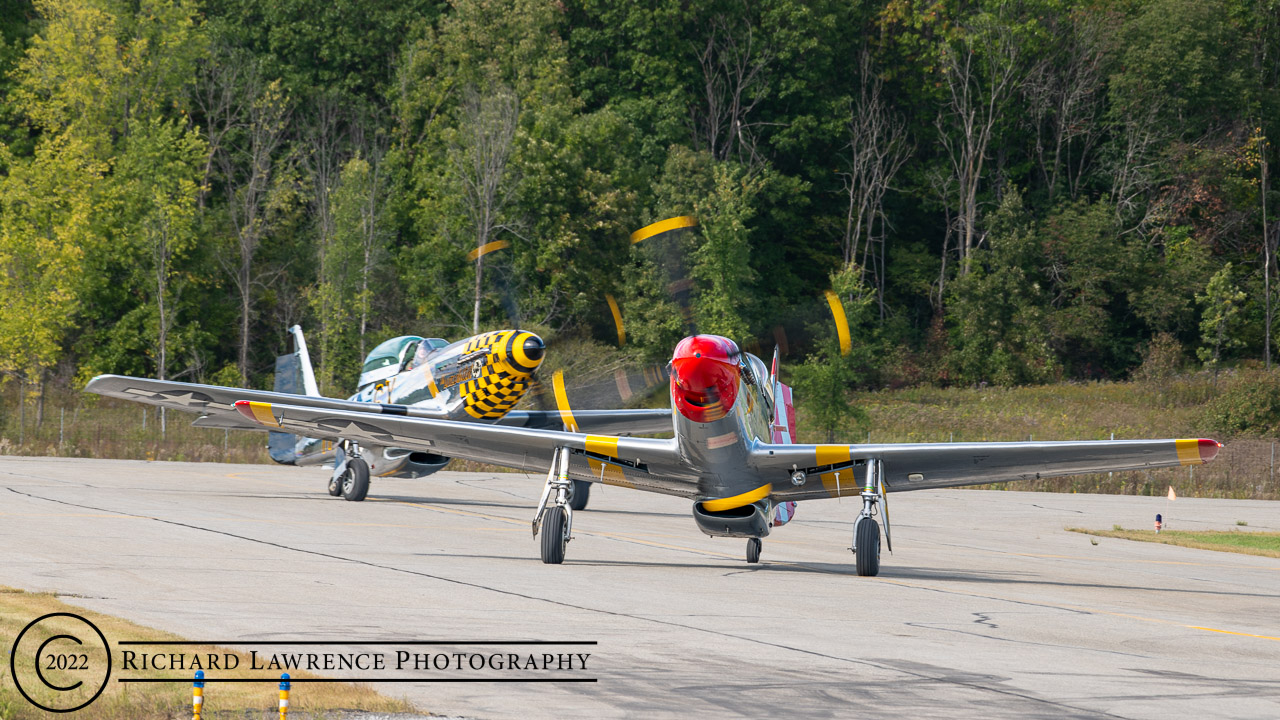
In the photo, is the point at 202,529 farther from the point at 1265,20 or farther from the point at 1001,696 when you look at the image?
the point at 1265,20

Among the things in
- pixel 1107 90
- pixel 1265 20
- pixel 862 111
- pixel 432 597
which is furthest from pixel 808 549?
pixel 1265 20

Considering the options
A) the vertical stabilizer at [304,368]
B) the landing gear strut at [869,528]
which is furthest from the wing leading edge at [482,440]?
the vertical stabilizer at [304,368]

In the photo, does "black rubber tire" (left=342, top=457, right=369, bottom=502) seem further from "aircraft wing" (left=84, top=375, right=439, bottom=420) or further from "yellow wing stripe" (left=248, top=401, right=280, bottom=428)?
"yellow wing stripe" (left=248, top=401, right=280, bottom=428)

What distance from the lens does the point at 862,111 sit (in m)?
67.0

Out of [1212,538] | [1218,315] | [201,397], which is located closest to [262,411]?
[201,397]

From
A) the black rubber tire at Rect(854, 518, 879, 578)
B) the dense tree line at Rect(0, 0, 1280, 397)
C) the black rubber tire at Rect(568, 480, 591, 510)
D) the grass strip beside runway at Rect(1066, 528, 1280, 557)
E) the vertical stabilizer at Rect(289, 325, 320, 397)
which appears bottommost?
the grass strip beside runway at Rect(1066, 528, 1280, 557)

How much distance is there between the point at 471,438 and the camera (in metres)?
15.6

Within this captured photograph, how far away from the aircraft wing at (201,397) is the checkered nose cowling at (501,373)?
863 mm

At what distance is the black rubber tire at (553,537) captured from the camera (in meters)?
14.1

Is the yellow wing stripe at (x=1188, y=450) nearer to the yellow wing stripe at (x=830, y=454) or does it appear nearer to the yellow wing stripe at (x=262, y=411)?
the yellow wing stripe at (x=830, y=454)

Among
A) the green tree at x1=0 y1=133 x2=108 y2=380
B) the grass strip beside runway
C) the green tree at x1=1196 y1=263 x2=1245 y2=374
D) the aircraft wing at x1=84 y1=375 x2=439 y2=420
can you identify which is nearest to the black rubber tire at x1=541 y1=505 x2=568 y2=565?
the aircraft wing at x1=84 y1=375 x2=439 y2=420

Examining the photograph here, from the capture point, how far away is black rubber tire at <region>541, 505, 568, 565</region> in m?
14.1

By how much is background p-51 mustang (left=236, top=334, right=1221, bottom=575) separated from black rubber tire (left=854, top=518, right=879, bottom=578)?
12 millimetres

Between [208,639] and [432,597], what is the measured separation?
2.88m
